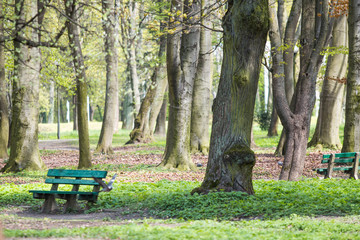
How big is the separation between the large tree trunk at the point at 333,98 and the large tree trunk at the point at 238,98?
43.3 ft

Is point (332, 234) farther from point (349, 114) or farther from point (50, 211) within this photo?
point (349, 114)

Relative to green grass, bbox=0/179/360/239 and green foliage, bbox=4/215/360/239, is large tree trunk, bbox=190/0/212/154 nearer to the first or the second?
green grass, bbox=0/179/360/239

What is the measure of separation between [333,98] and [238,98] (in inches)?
545

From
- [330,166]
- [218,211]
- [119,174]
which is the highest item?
[330,166]

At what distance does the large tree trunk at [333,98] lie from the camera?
21.4 m

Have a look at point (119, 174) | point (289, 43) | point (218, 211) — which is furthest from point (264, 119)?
point (218, 211)

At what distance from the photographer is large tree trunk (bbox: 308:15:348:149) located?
21.4 meters

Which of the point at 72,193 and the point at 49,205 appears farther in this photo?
the point at 49,205

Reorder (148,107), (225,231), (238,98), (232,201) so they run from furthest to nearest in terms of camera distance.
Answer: (148,107) → (238,98) → (232,201) → (225,231)

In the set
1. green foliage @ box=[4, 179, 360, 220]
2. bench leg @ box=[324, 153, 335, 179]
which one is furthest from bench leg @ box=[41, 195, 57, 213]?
bench leg @ box=[324, 153, 335, 179]

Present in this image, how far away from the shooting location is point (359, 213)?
7.88 meters

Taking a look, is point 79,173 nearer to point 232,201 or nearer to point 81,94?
point 232,201

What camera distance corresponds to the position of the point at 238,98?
9.12 meters

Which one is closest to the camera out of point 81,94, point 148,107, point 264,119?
A: point 81,94
